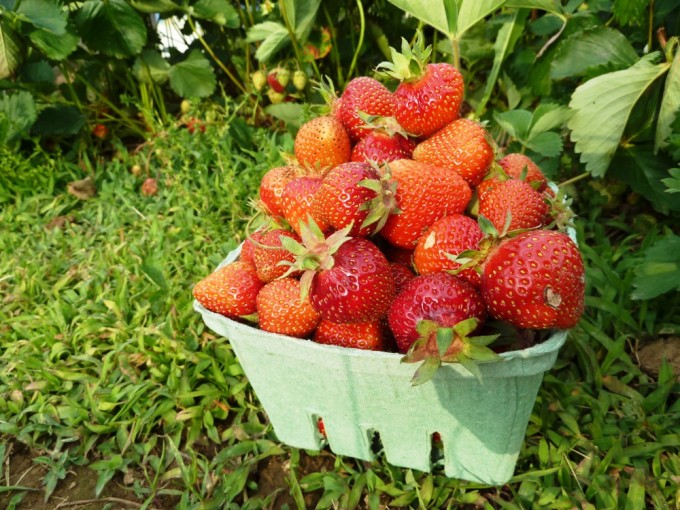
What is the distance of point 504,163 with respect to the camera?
119 centimetres

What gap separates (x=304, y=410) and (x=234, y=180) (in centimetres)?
119

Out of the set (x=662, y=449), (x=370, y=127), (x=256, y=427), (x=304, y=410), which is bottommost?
(x=662, y=449)

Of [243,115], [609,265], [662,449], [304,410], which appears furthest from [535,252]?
[243,115]

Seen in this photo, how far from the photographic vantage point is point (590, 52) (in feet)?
5.40

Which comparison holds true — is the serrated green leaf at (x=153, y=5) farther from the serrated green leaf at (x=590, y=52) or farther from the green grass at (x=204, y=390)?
the serrated green leaf at (x=590, y=52)

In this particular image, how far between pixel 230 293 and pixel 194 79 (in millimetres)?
1682

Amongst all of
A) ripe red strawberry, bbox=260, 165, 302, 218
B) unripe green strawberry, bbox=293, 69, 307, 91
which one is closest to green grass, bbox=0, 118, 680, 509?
unripe green strawberry, bbox=293, 69, 307, 91

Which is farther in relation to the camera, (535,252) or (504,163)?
(504,163)

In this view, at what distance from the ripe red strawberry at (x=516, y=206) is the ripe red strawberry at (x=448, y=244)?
6 centimetres

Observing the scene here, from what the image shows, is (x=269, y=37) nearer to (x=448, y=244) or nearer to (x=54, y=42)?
(x=54, y=42)

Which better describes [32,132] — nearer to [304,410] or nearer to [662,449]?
[304,410]

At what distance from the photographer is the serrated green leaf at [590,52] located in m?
1.62

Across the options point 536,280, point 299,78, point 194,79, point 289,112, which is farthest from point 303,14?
point 536,280

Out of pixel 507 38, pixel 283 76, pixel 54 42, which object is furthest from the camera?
pixel 283 76
